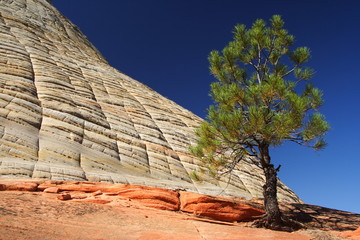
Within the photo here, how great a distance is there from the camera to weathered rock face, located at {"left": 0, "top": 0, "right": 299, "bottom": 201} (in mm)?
9992

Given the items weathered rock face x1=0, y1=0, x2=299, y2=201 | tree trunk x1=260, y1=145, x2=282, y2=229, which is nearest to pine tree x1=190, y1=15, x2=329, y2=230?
tree trunk x1=260, y1=145, x2=282, y2=229

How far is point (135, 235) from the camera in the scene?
468cm

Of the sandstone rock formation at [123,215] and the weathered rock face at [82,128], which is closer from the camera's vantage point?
the sandstone rock formation at [123,215]

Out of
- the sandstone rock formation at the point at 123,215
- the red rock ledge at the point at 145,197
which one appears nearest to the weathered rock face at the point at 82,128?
the red rock ledge at the point at 145,197

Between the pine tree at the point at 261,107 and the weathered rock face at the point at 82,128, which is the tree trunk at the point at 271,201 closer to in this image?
the pine tree at the point at 261,107

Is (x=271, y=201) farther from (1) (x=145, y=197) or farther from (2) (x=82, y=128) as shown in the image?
(2) (x=82, y=128)

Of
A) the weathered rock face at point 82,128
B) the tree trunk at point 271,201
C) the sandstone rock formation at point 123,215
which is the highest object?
the weathered rock face at point 82,128

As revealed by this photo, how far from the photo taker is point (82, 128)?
13.1 m

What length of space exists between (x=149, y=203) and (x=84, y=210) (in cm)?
227

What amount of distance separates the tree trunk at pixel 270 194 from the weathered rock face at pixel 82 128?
4.14 meters

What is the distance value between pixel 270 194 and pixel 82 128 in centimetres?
867

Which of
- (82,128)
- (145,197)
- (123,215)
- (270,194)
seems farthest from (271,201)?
(82,128)

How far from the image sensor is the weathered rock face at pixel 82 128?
9992 mm

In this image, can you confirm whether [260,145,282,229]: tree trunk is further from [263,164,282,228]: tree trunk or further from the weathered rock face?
the weathered rock face
